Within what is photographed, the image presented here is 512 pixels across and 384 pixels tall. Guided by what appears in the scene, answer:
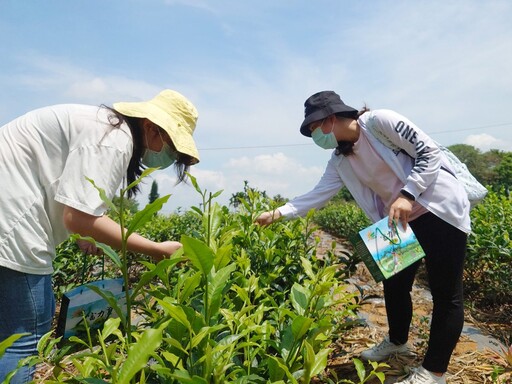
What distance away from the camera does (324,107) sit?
87.3 inches

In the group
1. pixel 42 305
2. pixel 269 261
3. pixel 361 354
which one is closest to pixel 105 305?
pixel 42 305

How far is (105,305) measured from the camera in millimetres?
1408

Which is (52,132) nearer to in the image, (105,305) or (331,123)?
(105,305)

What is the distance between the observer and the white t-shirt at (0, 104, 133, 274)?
1.34 m

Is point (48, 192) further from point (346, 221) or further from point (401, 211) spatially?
point (346, 221)

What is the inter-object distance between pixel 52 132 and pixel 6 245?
Result: 1.36ft

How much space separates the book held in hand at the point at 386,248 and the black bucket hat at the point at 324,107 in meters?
0.66

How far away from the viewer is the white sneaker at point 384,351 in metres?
2.43

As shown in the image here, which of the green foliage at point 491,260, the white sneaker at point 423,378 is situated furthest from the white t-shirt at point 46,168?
the green foliage at point 491,260

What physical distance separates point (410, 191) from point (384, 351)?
110 cm

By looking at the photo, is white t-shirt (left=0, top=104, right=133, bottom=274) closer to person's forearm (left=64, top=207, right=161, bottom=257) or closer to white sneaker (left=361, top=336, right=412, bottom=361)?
person's forearm (left=64, top=207, right=161, bottom=257)

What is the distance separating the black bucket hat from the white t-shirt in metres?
1.12

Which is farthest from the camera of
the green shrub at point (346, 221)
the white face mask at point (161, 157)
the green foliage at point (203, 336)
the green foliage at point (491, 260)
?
the green shrub at point (346, 221)

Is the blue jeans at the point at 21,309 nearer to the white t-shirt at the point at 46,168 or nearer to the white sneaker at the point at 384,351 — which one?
the white t-shirt at the point at 46,168
